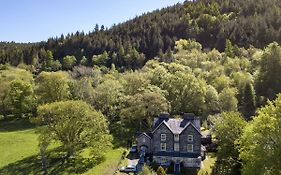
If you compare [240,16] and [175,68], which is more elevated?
[240,16]

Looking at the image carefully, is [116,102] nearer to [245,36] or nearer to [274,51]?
[274,51]

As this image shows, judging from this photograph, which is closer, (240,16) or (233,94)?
(233,94)

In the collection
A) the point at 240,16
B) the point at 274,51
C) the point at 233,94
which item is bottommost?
the point at 233,94

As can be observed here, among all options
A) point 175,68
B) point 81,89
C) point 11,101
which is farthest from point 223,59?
point 11,101

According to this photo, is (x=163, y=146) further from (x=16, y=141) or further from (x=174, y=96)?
(x=16, y=141)

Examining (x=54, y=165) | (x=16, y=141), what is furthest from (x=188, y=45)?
(x=54, y=165)

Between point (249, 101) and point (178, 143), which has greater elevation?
point (249, 101)
